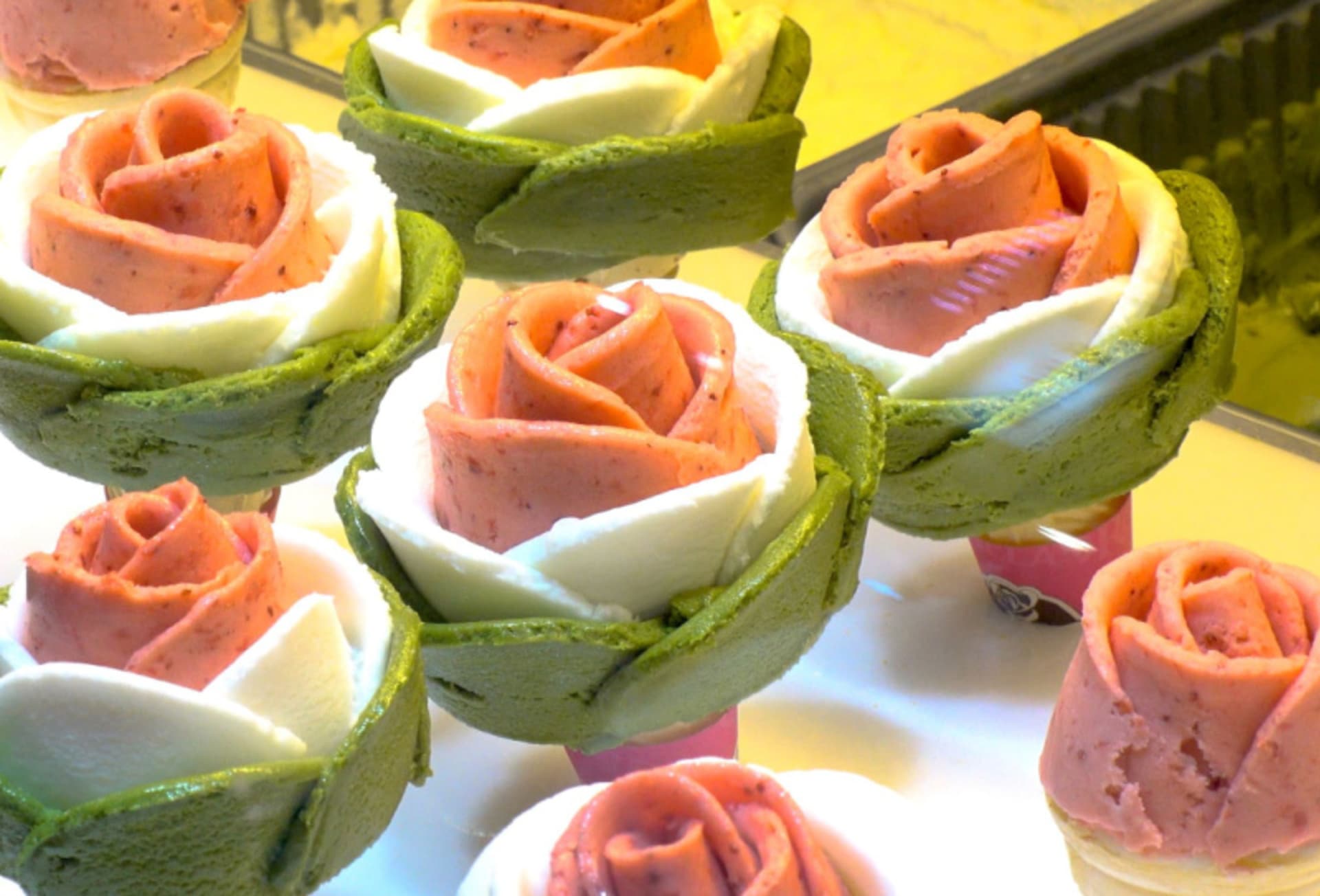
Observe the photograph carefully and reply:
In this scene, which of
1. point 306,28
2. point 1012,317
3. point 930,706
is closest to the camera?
point 1012,317

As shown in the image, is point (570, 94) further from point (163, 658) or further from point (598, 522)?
point (163, 658)

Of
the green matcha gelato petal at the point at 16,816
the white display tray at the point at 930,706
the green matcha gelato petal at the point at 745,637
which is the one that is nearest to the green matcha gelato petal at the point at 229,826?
the green matcha gelato petal at the point at 16,816

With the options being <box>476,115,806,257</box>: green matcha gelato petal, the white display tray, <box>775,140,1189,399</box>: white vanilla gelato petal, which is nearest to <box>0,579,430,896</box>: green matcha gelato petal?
the white display tray

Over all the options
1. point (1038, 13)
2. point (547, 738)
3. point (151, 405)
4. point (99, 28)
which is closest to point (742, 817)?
point (547, 738)

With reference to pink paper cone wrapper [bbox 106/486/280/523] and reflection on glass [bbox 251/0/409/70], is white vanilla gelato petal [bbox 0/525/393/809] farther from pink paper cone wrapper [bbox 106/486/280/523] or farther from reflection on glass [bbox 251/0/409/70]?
reflection on glass [bbox 251/0/409/70]

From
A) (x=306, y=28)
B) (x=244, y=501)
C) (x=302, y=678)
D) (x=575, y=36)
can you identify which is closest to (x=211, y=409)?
(x=244, y=501)

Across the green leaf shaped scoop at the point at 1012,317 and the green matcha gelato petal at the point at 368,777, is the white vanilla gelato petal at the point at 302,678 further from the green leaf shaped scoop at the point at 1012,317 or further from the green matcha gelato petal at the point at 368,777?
the green leaf shaped scoop at the point at 1012,317
